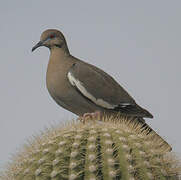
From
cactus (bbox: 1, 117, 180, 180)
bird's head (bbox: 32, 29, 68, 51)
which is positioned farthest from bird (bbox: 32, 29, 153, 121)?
cactus (bbox: 1, 117, 180, 180)

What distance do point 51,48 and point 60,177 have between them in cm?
380

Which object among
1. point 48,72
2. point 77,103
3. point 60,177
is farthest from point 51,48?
point 60,177

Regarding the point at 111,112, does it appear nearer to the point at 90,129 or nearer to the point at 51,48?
the point at 51,48

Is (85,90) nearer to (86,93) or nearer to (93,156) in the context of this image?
(86,93)

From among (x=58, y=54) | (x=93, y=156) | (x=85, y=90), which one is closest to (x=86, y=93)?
(x=85, y=90)

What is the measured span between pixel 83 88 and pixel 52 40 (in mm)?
991

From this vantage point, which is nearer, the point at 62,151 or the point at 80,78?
the point at 62,151

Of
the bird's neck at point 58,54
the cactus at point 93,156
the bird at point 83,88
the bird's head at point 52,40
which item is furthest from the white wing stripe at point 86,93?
the cactus at point 93,156

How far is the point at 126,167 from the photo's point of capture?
3352 millimetres

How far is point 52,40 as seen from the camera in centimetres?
689

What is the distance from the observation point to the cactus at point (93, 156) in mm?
3352

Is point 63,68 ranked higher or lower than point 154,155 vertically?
higher

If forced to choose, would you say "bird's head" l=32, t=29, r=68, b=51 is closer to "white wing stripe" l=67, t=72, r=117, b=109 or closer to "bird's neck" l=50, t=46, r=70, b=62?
"bird's neck" l=50, t=46, r=70, b=62

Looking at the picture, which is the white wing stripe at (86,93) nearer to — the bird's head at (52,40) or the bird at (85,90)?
the bird at (85,90)
